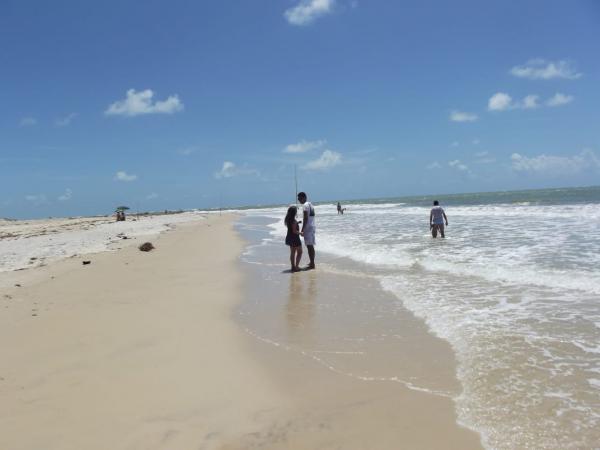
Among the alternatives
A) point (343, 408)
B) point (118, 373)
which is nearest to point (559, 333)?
point (343, 408)

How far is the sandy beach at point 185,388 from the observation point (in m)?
3.22

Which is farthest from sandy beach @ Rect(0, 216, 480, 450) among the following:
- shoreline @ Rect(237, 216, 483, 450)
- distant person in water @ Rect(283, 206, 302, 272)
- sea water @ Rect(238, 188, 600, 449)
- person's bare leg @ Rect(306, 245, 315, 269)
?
distant person in water @ Rect(283, 206, 302, 272)

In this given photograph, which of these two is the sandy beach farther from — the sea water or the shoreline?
the sea water

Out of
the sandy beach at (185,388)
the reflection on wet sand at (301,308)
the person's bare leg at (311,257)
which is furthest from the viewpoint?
the person's bare leg at (311,257)

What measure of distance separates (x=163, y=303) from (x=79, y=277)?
359 cm

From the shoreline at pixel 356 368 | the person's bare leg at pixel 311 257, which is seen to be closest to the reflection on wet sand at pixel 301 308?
the shoreline at pixel 356 368

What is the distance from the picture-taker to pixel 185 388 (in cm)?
402

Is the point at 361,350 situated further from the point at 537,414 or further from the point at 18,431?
the point at 18,431

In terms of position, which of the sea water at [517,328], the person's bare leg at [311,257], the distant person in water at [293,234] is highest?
the distant person in water at [293,234]

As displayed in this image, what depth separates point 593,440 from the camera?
3014 millimetres

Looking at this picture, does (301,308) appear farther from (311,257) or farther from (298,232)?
(298,232)

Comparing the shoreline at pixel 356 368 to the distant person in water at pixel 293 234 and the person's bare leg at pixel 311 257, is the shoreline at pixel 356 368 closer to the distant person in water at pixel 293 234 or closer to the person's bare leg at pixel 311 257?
the person's bare leg at pixel 311 257

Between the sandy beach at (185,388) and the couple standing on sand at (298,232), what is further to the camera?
the couple standing on sand at (298,232)

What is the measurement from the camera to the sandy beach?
3.22 metres
